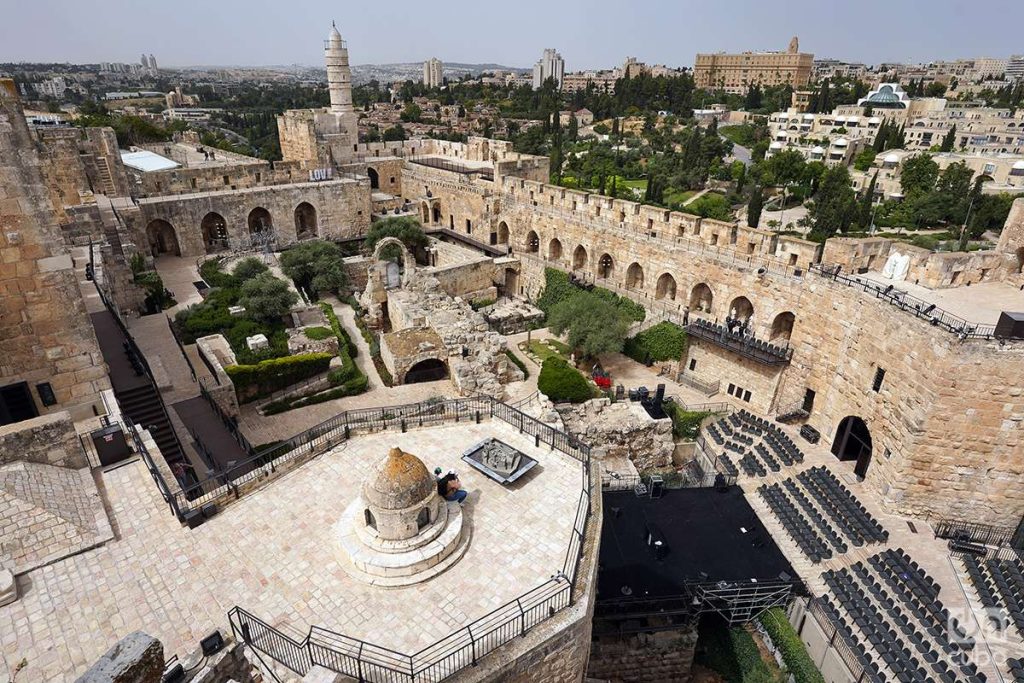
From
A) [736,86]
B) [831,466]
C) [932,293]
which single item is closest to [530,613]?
[831,466]

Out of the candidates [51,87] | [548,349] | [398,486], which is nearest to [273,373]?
[548,349]

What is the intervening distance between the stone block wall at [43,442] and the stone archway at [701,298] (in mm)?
20358

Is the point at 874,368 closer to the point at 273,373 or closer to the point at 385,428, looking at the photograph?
the point at 385,428

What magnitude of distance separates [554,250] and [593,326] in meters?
8.93

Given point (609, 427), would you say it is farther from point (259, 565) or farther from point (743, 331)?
point (259, 565)

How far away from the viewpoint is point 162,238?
29.1 meters

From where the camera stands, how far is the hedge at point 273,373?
58.3 ft

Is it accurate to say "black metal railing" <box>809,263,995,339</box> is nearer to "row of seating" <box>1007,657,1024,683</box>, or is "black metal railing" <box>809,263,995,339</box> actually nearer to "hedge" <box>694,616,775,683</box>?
"row of seating" <box>1007,657,1024,683</box>

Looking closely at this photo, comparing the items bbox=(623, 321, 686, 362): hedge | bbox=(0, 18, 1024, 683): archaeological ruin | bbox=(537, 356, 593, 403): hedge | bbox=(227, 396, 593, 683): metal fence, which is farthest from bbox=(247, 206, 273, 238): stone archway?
bbox=(227, 396, 593, 683): metal fence

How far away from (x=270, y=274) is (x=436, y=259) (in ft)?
35.1

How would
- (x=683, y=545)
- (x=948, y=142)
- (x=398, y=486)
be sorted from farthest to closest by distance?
(x=948, y=142)
(x=683, y=545)
(x=398, y=486)

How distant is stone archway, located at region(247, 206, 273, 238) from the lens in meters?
31.3

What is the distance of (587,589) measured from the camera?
7340 millimetres

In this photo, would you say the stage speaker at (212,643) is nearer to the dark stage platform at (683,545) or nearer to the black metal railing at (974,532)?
the dark stage platform at (683,545)
